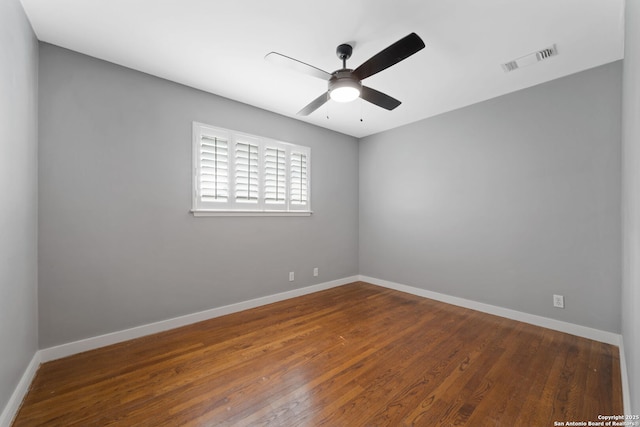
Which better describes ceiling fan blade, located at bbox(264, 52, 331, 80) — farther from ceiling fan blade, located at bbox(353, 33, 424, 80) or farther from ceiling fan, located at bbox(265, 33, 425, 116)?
ceiling fan blade, located at bbox(353, 33, 424, 80)

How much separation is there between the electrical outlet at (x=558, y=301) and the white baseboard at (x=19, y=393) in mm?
4399

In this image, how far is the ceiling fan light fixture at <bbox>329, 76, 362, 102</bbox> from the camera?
6.91 feet

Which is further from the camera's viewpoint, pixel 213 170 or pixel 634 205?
pixel 213 170

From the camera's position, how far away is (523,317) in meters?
2.99

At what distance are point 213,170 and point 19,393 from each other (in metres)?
2.27

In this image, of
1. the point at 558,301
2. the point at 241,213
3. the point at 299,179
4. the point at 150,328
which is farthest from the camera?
the point at 299,179

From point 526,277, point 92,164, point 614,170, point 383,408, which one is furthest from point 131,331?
point 614,170

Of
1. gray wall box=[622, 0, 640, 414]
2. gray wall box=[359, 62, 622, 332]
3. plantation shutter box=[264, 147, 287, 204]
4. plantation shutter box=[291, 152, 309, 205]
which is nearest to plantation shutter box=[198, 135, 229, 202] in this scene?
plantation shutter box=[264, 147, 287, 204]

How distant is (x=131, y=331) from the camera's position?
255cm

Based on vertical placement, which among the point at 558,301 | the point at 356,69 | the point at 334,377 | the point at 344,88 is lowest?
the point at 334,377

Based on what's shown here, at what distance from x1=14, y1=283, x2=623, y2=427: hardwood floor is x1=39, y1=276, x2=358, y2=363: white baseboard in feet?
0.32

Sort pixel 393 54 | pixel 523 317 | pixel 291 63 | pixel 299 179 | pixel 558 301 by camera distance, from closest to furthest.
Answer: pixel 393 54 → pixel 291 63 → pixel 558 301 → pixel 523 317 → pixel 299 179

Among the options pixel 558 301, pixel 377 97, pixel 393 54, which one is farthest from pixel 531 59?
pixel 558 301

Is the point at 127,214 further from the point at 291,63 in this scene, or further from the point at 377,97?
the point at 377,97
